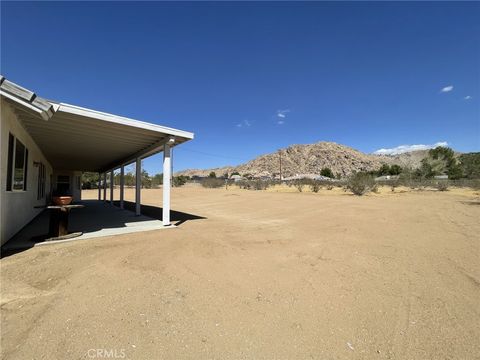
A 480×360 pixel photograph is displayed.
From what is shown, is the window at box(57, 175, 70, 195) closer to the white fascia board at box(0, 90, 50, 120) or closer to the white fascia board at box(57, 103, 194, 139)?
the white fascia board at box(57, 103, 194, 139)

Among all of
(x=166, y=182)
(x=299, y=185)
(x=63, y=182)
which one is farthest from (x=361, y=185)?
(x=63, y=182)

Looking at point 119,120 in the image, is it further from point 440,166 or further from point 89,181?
point 440,166

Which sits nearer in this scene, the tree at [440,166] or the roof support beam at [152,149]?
the roof support beam at [152,149]

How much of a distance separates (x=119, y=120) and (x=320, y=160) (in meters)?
89.1

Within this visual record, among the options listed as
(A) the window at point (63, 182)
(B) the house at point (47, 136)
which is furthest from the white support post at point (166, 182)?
(A) the window at point (63, 182)

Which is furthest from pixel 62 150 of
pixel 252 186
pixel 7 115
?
pixel 252 186

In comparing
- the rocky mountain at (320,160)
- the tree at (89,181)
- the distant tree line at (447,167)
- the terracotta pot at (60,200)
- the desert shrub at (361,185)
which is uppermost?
the rocky mountain at (320,160)

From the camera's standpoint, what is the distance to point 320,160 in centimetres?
9006

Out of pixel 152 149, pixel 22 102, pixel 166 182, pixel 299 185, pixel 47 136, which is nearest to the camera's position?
pixel 22 102

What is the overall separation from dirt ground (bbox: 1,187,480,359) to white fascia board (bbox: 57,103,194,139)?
278 cm

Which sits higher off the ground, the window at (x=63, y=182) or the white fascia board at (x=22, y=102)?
the white fascia board at (x=22, y=102)

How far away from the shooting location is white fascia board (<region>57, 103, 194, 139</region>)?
5.59m

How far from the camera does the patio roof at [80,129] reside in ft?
15.1

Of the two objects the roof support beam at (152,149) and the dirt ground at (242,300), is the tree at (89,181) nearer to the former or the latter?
the roof support beam at (152,149)
